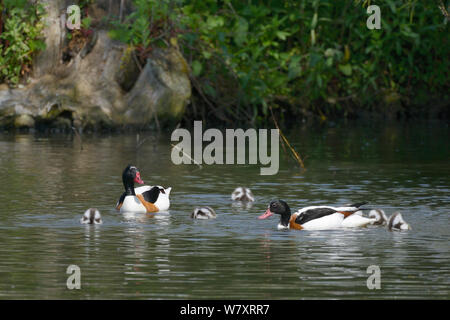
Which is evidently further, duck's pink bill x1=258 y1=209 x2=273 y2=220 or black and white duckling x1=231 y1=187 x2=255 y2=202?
black and white duckling x1=231 y1=187 x2=255 y2=202

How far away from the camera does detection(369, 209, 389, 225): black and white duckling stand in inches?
548

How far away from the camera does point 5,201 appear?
53.3ft

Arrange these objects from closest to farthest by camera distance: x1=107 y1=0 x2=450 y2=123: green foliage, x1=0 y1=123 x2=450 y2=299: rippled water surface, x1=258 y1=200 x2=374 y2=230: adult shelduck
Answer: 1. x1=0 y1=123 x2=450 y2=299: rippled water surface
2. x1=258 y1=200 x2=374 y2=230: adult shelduck
3. x1=107 y1=0 x2=450 y2=123: green foliage

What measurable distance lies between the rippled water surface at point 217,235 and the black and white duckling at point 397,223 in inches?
4.1

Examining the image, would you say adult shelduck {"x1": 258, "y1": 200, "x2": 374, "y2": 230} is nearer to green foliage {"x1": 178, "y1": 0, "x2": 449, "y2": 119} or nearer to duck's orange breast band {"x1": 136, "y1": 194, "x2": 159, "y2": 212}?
duck's orange breast band {"x1": 136, "y1": 194, "x2": 159, "y2": 212}

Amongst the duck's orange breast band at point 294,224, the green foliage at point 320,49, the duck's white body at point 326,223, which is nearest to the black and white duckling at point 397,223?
the duck's white body at point 326,223

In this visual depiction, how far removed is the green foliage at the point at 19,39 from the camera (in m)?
30.9

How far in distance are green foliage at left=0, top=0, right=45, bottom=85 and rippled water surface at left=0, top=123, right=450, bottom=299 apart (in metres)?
7.99

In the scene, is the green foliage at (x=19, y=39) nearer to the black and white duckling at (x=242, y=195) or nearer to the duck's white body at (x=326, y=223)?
the black and white duckling at (x=242, y=195)

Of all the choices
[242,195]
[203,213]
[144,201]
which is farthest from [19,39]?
[203,213]

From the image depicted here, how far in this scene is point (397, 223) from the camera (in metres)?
13.4

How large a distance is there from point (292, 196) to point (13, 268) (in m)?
6.70

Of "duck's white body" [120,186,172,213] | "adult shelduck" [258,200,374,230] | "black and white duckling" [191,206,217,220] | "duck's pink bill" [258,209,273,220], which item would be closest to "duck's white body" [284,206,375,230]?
"adult shelduck" [258,200,374,230]
